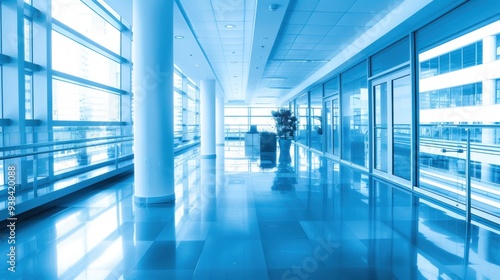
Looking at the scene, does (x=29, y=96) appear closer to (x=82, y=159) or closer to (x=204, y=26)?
(x=82, y=159)

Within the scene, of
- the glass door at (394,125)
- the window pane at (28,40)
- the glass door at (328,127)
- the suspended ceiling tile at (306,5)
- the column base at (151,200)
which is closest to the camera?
the column base at (151,200)

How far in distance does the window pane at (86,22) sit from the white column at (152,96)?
1923 mm

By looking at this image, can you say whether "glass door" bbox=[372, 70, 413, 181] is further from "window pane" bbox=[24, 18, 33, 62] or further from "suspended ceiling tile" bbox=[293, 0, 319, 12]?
"window pane" bbox=[24, 18, 33, 62]

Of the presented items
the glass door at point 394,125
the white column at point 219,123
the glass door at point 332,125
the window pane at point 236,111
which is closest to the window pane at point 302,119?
the glass door at point 332,125

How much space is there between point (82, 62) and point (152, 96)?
9.67ft

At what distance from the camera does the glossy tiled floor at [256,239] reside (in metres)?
2.74

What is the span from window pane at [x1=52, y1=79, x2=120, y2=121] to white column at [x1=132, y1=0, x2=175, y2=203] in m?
1.99

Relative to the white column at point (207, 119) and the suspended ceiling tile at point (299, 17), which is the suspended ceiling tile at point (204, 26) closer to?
the suspended ceiling tile at point (299, 17)

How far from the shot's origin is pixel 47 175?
17.1 feet

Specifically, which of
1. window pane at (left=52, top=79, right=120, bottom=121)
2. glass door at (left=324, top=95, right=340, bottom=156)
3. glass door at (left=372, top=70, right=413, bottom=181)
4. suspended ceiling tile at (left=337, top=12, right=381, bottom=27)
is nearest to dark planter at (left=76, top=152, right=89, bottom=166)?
window pane at (left=52, top=79, right=120, bottom=121)

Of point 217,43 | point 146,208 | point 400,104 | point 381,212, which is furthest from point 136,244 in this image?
point 217,43

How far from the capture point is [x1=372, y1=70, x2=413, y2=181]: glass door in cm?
655

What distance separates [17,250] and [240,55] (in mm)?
7741

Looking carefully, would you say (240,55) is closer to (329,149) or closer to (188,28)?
(188,28)
